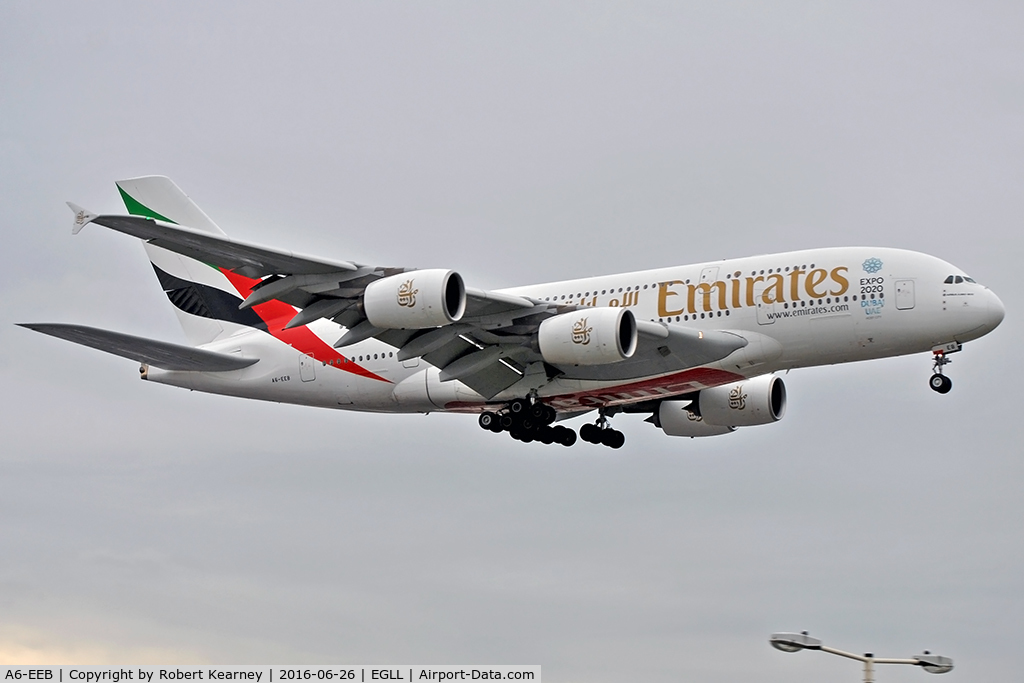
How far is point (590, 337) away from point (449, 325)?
3429 millimetres

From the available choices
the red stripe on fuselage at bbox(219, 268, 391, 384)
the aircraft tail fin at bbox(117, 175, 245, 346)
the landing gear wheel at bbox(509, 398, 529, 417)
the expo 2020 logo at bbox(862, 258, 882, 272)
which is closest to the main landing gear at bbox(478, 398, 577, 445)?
the landing gear wheel at bbox(509, 398, 529, 417)

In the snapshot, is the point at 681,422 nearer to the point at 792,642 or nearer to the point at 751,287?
the point at 751,287

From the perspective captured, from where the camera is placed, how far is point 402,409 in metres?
36.0

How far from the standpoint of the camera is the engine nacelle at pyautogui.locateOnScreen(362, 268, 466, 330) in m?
28.9

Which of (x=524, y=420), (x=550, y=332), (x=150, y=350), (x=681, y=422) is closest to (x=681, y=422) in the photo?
(x=681, y=422)

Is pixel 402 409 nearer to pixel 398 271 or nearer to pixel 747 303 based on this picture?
pixel 398 271

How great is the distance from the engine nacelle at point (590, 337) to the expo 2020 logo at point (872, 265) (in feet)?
19.6

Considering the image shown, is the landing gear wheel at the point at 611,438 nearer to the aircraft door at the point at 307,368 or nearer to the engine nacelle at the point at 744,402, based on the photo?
the engine nacelle at the point at 744,402

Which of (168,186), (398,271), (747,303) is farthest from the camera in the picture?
(168,186)

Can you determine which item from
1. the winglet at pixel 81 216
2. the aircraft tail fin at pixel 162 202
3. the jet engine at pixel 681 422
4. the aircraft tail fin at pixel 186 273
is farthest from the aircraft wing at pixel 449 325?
the aircraft tail fin at pixel 162 202

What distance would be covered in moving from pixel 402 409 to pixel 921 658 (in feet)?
64.4

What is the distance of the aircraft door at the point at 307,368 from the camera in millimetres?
36438

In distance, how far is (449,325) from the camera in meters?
31.0

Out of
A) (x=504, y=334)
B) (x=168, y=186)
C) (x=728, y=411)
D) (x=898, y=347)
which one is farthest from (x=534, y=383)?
(x=168, y=186)
